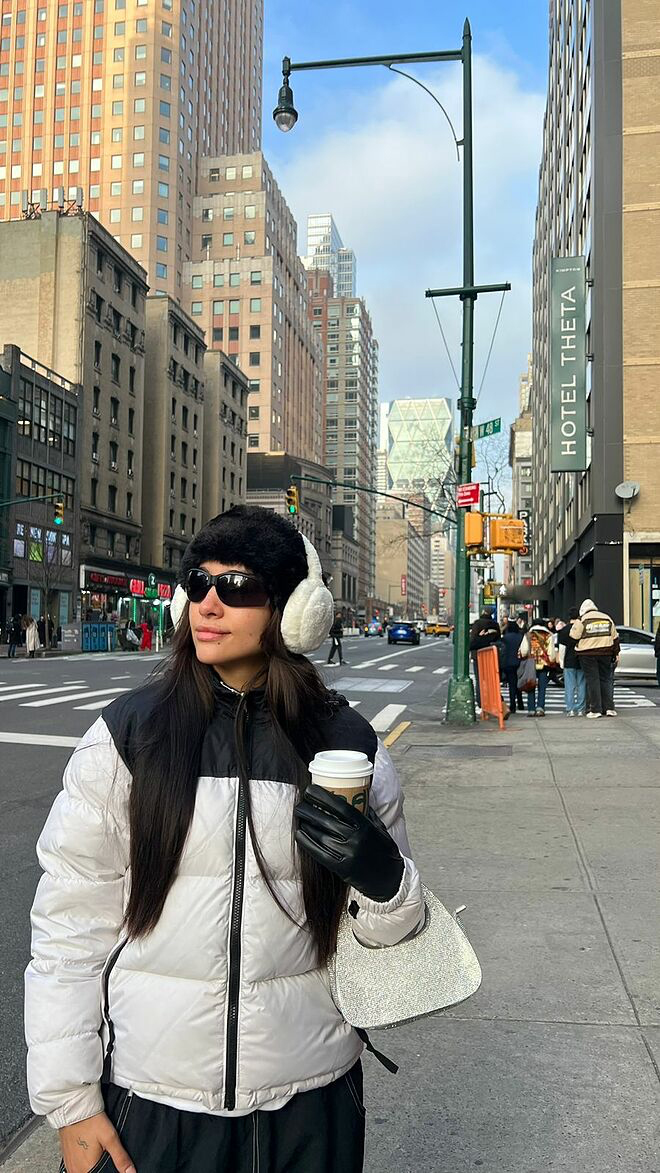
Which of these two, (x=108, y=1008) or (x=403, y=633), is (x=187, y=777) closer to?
(x=108, y=1008)

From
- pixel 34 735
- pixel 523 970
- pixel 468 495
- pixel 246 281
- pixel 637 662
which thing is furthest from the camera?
pixel 246 281

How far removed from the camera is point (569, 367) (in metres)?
32.5

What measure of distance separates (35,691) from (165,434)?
53.6 m

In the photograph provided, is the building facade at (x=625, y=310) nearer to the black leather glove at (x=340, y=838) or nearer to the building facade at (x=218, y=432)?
→ the black leather glove at (x=340, y=838)

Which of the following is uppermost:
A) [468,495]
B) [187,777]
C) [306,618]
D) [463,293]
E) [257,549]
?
[463,293]

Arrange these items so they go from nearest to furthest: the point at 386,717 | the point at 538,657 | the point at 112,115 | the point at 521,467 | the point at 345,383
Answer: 1. the point at 386,717
2. the point at 538,657
3. the point at 112,115
4. the point at 521,467
5. the point at 345,383

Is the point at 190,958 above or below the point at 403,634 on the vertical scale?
above

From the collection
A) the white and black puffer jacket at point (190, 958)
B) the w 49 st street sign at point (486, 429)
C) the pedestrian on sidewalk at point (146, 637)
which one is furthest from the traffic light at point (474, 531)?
the pedestrian on sidewalk at point (146, 637)

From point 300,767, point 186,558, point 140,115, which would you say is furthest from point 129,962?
point 140,115

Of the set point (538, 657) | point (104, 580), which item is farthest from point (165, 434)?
point (538, 657)

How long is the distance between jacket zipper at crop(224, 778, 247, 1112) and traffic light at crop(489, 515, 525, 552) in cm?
1369

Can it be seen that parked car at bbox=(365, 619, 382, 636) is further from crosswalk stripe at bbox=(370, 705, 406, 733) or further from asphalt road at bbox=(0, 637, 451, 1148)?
crosswalk stripe at bbox=(370, 705, 406, 733)

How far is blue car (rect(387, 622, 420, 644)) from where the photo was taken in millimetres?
57125

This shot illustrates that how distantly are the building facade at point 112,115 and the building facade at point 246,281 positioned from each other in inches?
95.0
